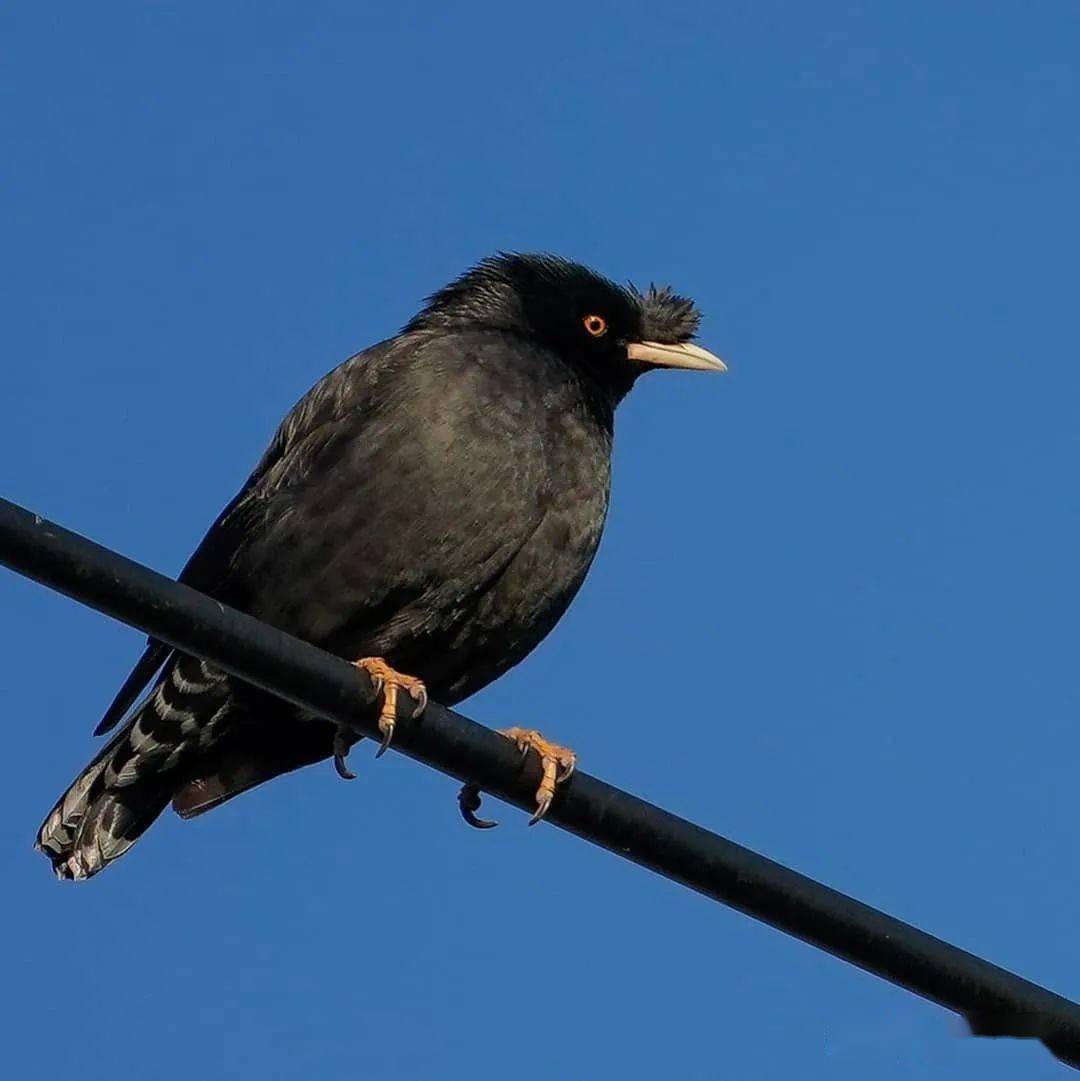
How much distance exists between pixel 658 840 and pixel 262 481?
10.8ft

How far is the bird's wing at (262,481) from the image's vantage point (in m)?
7.00

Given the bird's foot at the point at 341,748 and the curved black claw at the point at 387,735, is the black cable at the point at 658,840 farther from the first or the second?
the bird's foot at the point at 341,748

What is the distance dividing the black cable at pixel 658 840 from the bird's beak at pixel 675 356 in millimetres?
3641

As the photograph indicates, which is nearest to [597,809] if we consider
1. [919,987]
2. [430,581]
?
[919,987]

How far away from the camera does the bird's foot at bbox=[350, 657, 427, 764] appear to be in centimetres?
486

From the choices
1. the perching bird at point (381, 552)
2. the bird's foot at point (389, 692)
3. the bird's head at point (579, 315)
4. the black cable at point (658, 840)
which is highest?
the bird's head at point (579, 315)

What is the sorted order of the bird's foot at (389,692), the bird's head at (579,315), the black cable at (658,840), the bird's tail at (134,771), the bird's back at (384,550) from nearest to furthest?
the black cable at (658,840), the bird's foot at (389,692), the bird's back at (384,550), the bird's tail at (134,771), the bird's head at (579,315)

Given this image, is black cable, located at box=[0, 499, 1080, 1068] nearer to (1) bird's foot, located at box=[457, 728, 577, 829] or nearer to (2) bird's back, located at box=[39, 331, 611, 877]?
Result: (1) bird's foot, located at box=[457, 728, 577, 829]

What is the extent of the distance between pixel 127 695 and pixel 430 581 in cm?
119

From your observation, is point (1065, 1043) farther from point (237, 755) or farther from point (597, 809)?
point (237, 755)

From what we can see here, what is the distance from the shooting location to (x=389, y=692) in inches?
204

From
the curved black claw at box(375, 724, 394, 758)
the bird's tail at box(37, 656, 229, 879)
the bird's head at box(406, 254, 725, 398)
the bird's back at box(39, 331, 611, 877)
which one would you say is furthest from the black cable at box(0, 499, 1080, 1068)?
the bird's head at box(406, 254, 725, 398)

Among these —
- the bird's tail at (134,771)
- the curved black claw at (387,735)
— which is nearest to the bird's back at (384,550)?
the bird's tail at (134,771)

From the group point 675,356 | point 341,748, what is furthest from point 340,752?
point 675,356
